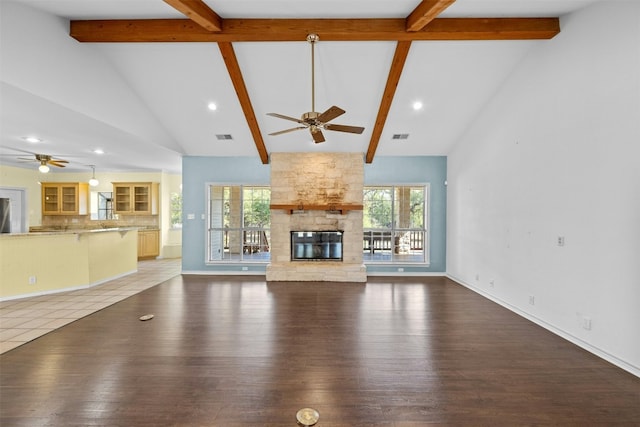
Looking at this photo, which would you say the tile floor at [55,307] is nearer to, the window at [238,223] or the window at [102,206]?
the window at [238,223]

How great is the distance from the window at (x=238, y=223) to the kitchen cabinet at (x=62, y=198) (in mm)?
4698

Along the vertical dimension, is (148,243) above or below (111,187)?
below

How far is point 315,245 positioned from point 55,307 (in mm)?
4556

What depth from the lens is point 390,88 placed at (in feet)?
14.0

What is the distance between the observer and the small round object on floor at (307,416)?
1929 mm

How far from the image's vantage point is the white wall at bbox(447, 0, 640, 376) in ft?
8.52

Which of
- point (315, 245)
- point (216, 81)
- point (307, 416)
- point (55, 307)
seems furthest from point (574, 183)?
point (55, 307)

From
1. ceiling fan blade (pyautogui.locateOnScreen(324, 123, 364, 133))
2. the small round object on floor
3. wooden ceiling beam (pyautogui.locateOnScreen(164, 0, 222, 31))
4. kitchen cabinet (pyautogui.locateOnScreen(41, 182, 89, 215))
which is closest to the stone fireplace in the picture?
ceiling fan blade (pyautogui.locateOnScreen(324, 123, 364, 133))

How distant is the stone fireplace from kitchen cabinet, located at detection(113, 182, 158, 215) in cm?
449

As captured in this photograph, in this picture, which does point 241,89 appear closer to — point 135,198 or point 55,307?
point 55,307

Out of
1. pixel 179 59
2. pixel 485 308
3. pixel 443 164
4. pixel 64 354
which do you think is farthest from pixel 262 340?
pixel 443 164

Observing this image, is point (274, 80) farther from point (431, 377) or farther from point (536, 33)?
point (431, 377)

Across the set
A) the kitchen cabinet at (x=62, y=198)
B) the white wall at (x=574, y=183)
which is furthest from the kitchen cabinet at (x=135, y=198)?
the white wall at (x=574, y=183)

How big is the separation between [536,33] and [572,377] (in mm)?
3899
